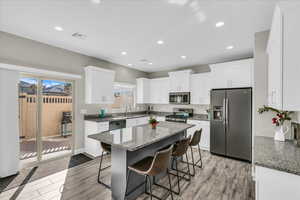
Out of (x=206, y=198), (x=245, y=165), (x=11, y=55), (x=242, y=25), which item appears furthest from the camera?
(x=245, y=165)

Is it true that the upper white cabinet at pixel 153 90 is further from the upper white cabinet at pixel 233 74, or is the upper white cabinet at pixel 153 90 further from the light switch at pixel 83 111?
the light switch at pixel 83 111

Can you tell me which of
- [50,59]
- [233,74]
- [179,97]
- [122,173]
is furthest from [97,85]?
[233,74]

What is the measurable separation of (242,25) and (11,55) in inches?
172

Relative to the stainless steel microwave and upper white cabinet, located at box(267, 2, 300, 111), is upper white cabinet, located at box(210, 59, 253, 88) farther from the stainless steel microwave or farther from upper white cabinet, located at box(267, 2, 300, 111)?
upper white cabinet, located at box(267, 2, 300, 111)

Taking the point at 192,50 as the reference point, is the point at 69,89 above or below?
below

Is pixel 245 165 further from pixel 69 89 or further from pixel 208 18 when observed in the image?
pixel 69 89

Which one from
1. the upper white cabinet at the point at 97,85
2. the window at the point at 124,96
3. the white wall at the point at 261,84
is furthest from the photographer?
the window at the point at 124,96

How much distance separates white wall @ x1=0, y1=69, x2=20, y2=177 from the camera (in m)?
2.58

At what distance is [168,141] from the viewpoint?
2.76 meters

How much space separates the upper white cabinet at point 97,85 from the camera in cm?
374

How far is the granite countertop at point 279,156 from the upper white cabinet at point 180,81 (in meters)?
3.01

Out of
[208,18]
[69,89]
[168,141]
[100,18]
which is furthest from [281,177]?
[69,89]

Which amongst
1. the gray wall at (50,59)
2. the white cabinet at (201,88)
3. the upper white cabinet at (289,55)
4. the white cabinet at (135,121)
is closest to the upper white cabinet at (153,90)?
the white cabinet at (135,121)

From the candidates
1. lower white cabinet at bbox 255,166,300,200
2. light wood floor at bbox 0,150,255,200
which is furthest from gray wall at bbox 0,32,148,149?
lower white cabinet at bbox 255,166,300,200
